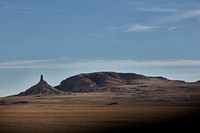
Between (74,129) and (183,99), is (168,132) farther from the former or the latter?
(183,99)

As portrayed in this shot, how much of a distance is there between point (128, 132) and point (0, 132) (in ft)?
46.7

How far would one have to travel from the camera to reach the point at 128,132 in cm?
4553

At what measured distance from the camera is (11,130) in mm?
48156

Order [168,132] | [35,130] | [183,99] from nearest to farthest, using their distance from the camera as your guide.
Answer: [168,132] < [35,130] < [183,99]

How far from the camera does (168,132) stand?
44719mm

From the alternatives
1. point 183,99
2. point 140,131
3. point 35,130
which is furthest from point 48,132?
point 183,99

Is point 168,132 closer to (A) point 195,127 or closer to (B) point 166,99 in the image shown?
(A) point 195,127

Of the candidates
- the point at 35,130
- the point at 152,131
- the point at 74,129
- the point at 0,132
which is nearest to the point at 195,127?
the point at 152,131

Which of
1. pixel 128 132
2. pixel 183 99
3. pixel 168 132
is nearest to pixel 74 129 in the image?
pixel 128 132

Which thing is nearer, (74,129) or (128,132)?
(128,132)

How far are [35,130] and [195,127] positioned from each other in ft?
61.2

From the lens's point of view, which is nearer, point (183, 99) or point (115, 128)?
point (115, 128)

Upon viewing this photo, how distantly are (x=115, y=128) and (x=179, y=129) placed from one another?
25.3 ft

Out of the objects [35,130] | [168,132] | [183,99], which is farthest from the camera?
[183,99]
